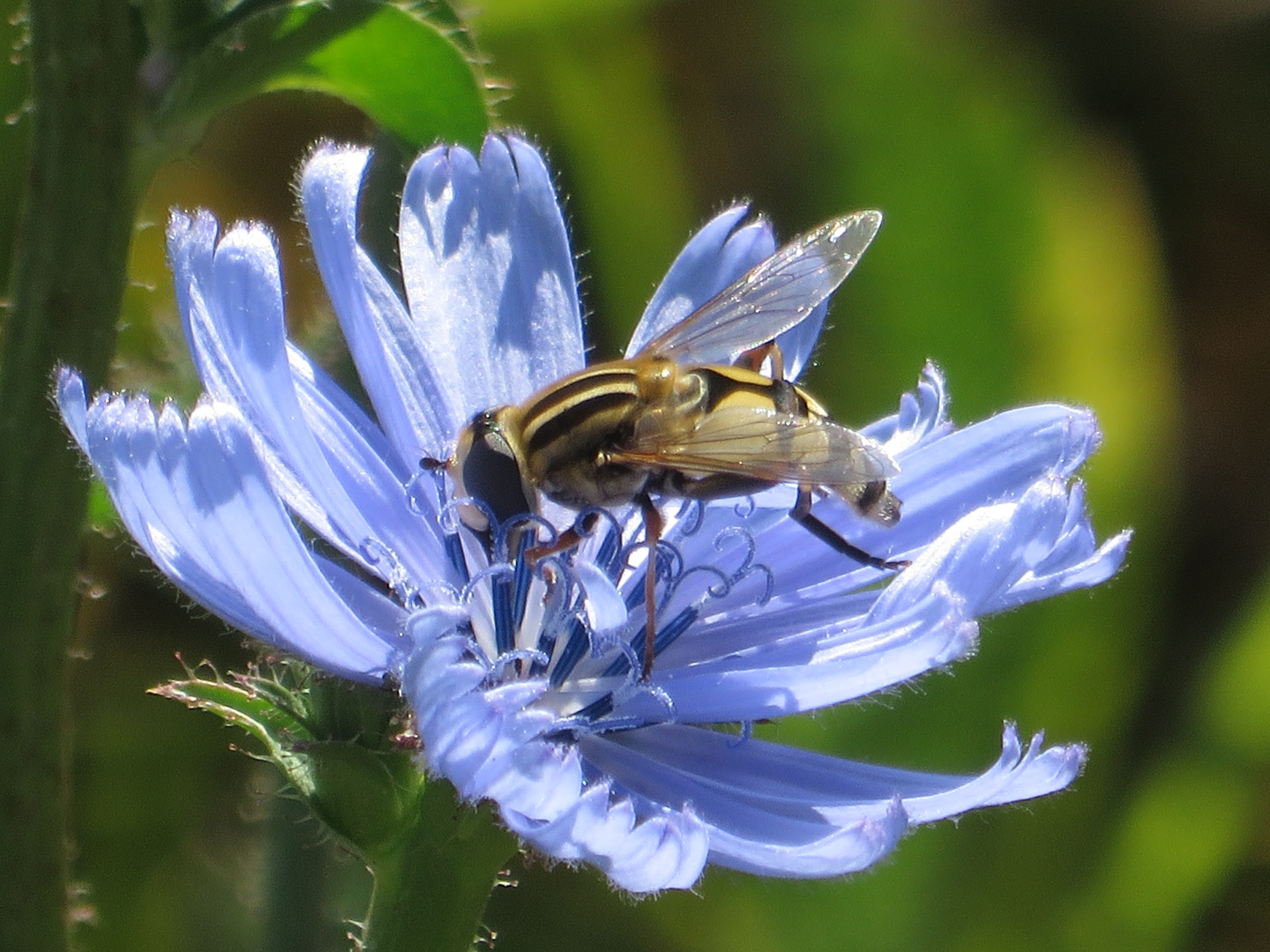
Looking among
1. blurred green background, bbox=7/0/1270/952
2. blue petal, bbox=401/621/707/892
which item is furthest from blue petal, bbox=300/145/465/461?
blurred green background, bbox=7/0/1270/952

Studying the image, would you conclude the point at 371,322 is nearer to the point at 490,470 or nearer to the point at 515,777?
the point at 490,470

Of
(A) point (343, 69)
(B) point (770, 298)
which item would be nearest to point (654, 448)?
(B) point (770, 298)

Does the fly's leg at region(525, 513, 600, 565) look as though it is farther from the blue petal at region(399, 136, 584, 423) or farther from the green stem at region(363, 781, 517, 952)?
the green stem at region(363, 781, 517, 952)

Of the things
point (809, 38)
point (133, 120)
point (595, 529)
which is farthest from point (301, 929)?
point (809, 38)

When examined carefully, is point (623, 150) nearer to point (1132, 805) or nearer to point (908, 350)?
point (908, 350)

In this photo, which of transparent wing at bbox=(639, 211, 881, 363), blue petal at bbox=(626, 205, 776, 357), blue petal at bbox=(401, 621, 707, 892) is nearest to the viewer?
blue petal at bbox=(401, 621, 707, 892)
